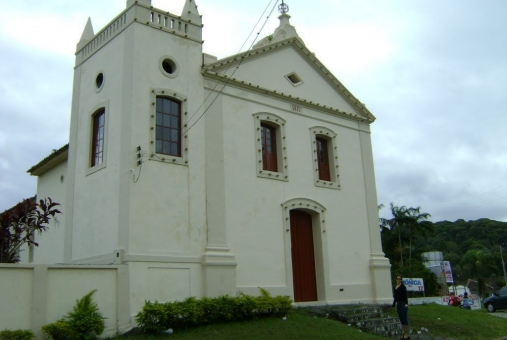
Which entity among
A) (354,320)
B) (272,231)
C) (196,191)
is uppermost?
(196,191)

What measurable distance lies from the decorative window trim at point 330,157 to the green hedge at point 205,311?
550cm

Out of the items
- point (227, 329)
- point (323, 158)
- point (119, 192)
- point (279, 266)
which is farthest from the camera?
point (323, 158)

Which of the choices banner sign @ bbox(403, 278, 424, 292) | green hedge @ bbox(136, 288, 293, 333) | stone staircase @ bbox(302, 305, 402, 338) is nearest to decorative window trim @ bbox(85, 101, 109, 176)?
green hedge @ bbox(136, 288, 293, 333)

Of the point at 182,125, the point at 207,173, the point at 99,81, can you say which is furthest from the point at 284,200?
the point at 99,81

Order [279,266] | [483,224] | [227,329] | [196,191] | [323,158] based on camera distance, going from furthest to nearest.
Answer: [483,224], [323,158], [279,266], [196,191], [227,329]

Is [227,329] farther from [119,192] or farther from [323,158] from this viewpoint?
[323,158]

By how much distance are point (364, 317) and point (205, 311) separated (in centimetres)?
605

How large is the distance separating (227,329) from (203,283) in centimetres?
207

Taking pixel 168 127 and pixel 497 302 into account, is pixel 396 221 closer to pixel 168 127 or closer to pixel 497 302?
pixel 497 302

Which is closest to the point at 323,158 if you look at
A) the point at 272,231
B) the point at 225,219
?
the point at 272,231

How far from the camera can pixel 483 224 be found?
8550 centimetres

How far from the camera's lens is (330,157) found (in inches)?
797

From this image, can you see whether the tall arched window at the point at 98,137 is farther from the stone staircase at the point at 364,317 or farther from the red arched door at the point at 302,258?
the stone staircase at the point at 364,317

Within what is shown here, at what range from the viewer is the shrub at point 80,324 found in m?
11.2
